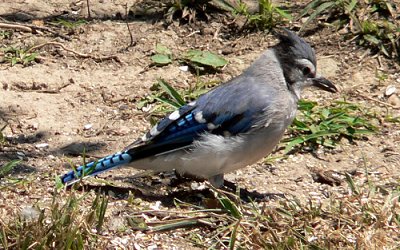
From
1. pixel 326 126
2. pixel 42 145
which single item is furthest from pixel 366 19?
pixel 42 145

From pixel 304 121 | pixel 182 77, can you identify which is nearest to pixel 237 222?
pixel 304 121

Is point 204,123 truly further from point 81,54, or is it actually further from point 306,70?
point 81,54

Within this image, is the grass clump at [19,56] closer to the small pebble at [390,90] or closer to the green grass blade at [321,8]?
the green grass blade at [321,8]

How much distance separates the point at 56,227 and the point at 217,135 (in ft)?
4.46

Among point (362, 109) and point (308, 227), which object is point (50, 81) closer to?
point (362, 109)

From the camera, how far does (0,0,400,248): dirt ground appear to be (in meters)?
6.23

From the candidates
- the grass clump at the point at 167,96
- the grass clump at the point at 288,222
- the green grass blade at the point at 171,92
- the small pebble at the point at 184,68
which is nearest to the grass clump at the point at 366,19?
the small pebble at the point at 184,68

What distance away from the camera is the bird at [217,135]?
19.5 feet

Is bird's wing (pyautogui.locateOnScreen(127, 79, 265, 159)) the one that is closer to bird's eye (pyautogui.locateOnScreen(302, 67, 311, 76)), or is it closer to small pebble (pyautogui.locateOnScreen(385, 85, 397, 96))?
bird's eye (pyautogui.locateOnScreen(302, 67, 311, 76))

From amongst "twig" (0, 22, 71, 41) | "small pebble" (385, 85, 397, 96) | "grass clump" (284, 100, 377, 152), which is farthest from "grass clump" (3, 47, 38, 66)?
"small pebble" (385, 85, 397, 96)

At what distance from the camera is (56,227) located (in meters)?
5.07

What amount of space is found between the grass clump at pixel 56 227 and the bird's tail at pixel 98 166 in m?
0.47

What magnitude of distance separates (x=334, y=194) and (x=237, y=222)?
38.1 inches

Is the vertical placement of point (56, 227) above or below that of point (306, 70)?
below
